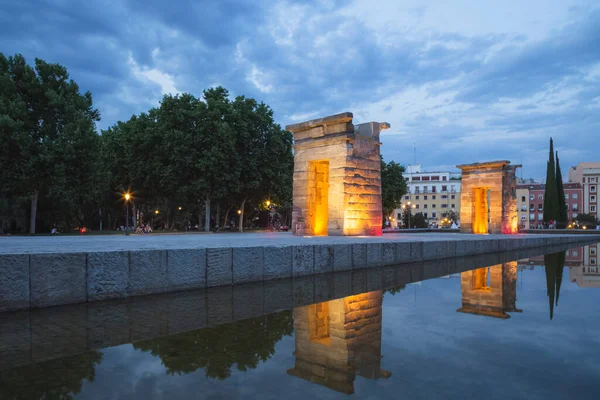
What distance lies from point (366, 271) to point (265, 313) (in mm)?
5301

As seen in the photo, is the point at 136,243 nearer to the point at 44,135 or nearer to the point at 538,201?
the point at 44,135

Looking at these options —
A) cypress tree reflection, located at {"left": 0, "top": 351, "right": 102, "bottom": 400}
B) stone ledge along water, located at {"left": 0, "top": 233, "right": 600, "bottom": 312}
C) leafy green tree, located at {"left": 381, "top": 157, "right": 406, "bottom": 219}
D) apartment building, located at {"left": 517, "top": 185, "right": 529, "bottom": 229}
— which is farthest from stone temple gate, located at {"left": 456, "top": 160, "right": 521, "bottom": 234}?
apartment building, located at {"left": 517, "top": 185, "right": 529, "bottom": 229}

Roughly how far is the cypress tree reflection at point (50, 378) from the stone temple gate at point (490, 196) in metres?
30.0

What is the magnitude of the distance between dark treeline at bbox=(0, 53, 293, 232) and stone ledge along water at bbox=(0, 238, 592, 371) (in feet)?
83.9

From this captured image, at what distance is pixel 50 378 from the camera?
3281mm

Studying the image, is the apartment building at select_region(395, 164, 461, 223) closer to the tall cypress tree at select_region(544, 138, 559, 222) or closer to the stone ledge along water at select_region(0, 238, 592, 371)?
the tall cypress tree at select_region(544, 138, 559, 222)

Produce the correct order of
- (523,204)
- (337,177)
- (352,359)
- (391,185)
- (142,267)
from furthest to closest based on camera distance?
1. (523,204)
2. (391,185)
3. (337,177)
4. (142,267)
5. (352,359)

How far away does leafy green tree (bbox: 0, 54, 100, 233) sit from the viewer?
27.9 meters

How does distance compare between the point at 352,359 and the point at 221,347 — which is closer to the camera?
the point at 352,359

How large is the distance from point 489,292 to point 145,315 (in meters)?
5.72

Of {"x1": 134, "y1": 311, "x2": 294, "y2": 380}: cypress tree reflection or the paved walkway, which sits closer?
{"x1": 134, "y1": 311, "x2": 294, "y2": 380}: cypress tree reflection

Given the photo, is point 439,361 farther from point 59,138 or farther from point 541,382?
point 59,138

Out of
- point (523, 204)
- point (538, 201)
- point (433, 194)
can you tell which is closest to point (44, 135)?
point (433, 194)

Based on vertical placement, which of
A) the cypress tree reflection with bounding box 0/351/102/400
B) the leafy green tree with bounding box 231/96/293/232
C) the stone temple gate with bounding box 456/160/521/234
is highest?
the leafy green tree with bounding box 231/96/293/232
